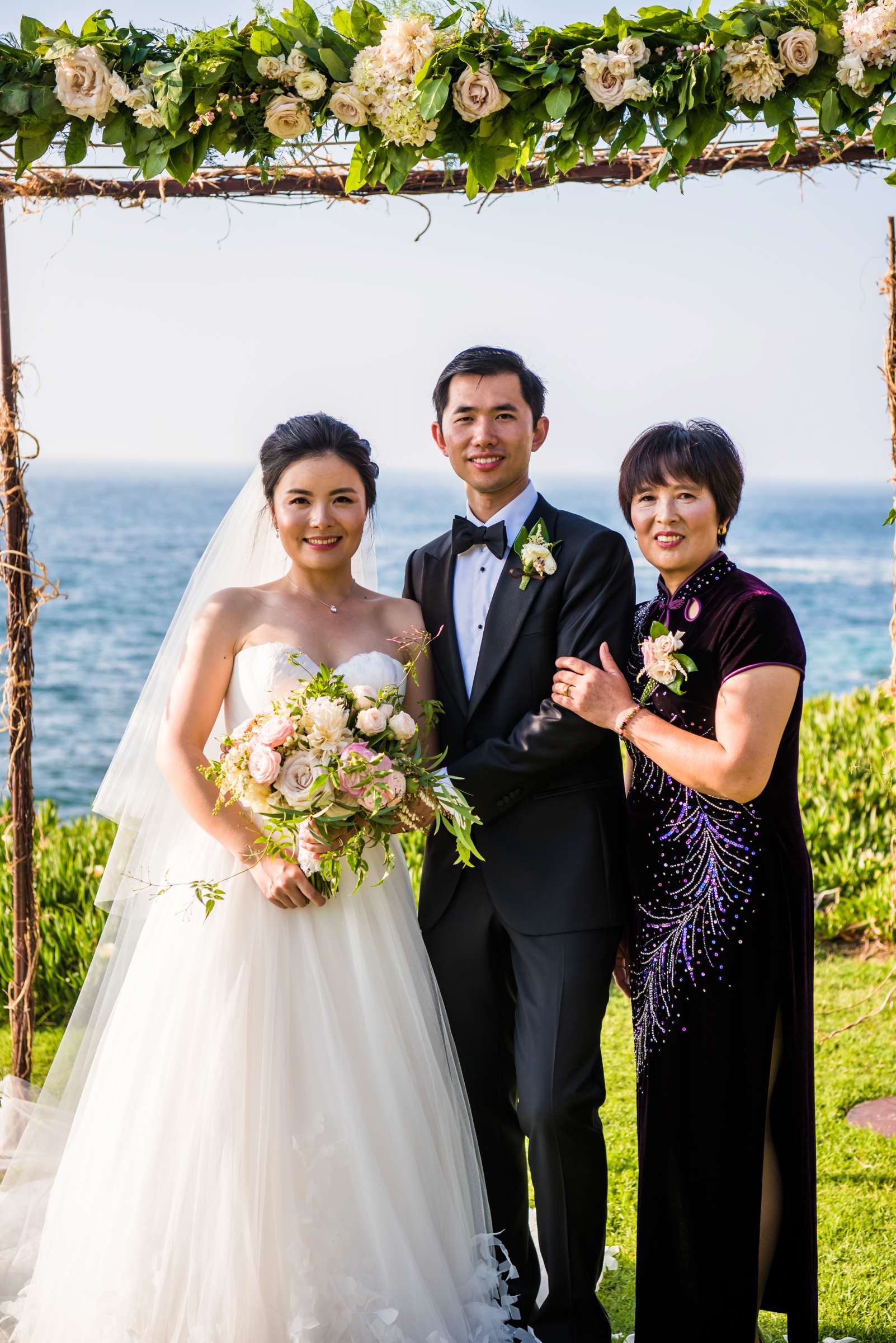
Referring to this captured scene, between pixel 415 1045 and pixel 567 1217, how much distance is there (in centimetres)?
64

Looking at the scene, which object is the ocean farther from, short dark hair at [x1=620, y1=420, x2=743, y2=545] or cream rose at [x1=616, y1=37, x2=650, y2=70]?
cream rose at [x1=616, y1=37, x2=650, y2=70]

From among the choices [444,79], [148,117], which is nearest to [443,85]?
[444,79]

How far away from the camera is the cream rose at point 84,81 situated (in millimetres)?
3160

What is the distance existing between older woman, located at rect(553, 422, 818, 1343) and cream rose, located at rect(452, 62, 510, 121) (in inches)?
39.3

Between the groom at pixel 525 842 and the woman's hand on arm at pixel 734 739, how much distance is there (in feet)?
0.87

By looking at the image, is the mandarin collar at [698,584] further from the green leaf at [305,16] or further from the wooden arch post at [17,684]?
the wooden arch post at [17,684]

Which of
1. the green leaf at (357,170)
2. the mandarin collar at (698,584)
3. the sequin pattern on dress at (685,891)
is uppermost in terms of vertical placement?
the green leaf at (357,170)

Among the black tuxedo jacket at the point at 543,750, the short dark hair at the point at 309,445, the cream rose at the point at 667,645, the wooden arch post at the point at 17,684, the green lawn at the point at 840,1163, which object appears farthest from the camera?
the wooden arch post at the point at 17,684

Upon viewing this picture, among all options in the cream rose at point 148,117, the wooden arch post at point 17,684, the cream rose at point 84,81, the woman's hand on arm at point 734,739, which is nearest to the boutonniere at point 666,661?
the woman's hand on arm at point 734,739

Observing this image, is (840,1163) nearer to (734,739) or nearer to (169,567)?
(734,739)

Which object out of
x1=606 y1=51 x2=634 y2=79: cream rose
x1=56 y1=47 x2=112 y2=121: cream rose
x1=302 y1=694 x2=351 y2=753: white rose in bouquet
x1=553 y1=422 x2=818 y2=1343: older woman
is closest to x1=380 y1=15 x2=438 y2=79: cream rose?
x1=606 y1=51 x2=634 y2=79: cream rose

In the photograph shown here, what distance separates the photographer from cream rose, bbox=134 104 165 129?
3.22 m

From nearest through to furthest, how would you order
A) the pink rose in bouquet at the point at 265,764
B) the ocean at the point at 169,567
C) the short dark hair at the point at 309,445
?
1. the pink rose in bouquet at the point at 265,764
2. the short dark hair at the point at 309,445
3. the ocean at the point at 169,567

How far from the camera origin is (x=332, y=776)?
9.87ft
